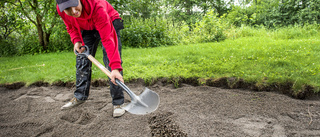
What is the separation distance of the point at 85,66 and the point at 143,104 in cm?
107

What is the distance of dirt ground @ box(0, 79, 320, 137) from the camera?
2.24 m

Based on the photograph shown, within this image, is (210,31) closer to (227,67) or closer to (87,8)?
(227,67)

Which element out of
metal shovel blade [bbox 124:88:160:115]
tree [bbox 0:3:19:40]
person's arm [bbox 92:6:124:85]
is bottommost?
metal shovel blade [bbox 124:88:160:115]

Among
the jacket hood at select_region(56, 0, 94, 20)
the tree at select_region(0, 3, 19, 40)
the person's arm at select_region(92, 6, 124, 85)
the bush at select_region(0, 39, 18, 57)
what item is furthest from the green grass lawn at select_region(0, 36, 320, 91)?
the tree at select_region(0, 3, 19, 40)

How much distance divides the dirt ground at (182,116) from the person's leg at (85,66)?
0.30m

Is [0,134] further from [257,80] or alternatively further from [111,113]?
[257,80]

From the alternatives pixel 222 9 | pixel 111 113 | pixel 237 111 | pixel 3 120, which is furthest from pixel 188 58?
pixel 222 9

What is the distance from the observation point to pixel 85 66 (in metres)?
2.73

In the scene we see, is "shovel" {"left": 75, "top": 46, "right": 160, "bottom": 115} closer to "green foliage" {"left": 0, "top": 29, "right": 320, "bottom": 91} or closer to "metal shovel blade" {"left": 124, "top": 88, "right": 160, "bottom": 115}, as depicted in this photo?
"metal shovel blade" {"left": 124, "top": 88, "right": 160, "bottom": 115}

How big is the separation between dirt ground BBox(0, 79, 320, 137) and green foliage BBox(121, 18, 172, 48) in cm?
452

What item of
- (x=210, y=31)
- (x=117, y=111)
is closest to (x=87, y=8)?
(x=117, y=111)

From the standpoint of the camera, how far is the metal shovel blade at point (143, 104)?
2307 millimetres

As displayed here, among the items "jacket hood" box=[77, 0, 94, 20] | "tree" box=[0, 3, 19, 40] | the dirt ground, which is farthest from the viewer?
"tree" box=[0, 3, 19, 40]

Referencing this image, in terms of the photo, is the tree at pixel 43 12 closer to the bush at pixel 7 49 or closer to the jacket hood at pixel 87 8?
the bush at pixel 7 49
